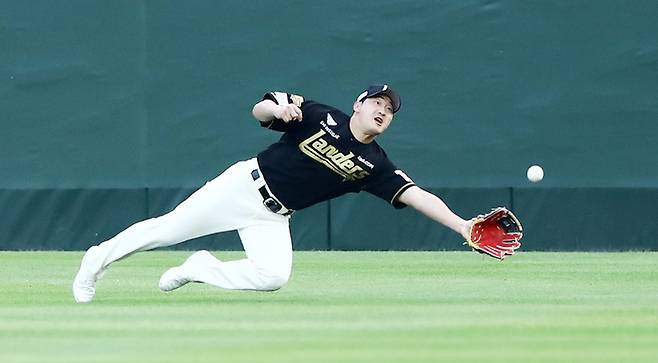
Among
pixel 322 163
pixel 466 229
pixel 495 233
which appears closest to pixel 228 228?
pixel 322 163

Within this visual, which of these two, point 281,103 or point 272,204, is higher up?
point 281,103

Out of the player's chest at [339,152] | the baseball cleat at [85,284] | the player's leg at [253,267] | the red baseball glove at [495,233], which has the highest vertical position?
the red baseball glove at [495,233]

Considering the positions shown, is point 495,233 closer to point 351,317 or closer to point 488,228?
point 488,228

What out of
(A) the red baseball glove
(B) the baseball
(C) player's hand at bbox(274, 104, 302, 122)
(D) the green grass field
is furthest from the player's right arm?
(B) the baseball

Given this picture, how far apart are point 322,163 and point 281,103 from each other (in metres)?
0.50

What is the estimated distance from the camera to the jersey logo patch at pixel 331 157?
991 centimetres

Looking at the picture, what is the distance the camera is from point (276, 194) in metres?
10.0

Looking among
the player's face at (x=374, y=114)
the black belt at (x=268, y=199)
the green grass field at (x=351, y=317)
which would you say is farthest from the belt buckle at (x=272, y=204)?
the player's face at (x=374, y=114)

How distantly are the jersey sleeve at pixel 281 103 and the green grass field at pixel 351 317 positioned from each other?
1.03m

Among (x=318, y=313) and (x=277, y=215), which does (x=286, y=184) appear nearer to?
(x=277, y=215)

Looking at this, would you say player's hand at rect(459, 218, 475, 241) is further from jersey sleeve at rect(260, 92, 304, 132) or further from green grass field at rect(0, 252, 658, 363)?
jersey sleeve at rect(260, 92, 304, 132)

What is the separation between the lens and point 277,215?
33.1ft

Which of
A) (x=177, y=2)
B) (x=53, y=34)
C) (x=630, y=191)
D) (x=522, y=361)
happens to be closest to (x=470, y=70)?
(x=630, y=191)

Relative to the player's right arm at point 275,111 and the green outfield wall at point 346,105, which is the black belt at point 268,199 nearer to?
the player's right arm at point 275,111
